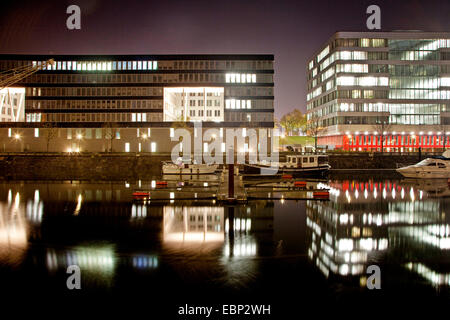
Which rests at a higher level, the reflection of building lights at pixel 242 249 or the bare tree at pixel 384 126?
the bare tree at pixel 384 126

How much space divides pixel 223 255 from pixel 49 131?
294 feet

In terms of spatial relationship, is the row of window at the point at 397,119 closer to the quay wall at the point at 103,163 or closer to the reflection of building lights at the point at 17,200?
the quay wall at the point at 103,163

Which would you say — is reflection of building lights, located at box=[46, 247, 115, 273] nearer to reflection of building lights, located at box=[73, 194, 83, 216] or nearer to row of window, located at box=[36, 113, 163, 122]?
reflection of building lights, located at box=[73, 194, 83, 216]

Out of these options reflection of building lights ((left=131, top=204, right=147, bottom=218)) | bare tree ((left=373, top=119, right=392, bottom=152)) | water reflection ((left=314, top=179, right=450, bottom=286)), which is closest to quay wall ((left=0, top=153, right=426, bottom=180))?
bare tree ((left=373, top=119, right=392, bottom=152))

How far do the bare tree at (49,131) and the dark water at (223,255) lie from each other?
69773mm

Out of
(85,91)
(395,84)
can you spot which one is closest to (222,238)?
(85,91)

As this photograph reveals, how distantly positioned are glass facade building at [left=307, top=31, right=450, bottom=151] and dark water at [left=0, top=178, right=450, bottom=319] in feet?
274

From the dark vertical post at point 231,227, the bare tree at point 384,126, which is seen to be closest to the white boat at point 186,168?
the dark vertical post at point 231,227

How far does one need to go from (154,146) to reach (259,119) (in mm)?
27759

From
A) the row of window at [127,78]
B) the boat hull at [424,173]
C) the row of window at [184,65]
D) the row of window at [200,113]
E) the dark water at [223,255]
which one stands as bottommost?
the dark water at [223,255]

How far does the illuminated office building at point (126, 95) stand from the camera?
9612 centimetres

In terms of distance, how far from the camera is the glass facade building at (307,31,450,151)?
108 meters
